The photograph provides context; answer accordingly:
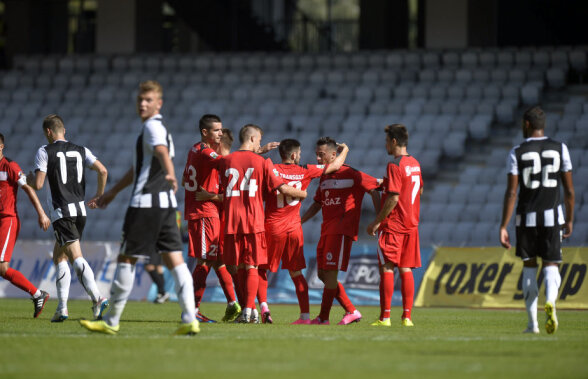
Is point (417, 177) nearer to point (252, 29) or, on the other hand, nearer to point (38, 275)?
point (38, 275)

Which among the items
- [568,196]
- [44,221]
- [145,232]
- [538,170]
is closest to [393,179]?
[538,170]

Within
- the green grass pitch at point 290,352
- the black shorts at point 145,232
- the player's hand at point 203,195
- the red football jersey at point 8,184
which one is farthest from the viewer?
the red football jersey at point 8,184

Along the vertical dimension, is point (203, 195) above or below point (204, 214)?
above

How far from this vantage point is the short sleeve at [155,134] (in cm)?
703

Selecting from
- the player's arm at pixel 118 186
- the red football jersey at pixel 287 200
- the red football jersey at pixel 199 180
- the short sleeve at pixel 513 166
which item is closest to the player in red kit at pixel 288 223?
the red football jersey at pixel 287 200

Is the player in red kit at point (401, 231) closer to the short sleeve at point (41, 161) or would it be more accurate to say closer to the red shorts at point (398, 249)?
the red shorts at point (398, 249)

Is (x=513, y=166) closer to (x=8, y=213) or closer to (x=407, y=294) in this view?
(x=407, y=294)

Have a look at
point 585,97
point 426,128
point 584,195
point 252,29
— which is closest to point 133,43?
point 252,29

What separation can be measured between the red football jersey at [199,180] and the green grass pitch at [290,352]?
1328 millimetres

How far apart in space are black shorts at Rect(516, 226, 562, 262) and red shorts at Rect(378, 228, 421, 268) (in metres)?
1.75

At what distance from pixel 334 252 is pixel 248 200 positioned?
1.09 meters

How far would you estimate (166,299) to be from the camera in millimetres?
15461

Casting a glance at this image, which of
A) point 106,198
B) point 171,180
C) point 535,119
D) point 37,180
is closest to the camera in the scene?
point 171,180

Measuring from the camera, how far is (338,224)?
953 centimetres
